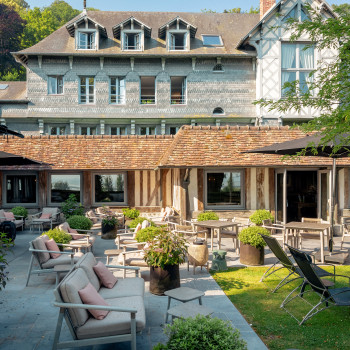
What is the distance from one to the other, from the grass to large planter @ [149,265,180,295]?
105 centimetres

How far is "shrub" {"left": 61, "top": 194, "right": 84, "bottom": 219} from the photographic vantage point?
14.0 m

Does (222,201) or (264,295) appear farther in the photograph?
(222,201)

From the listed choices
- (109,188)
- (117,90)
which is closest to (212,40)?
(117,90)

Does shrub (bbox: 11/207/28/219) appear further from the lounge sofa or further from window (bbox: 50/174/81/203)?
the lounge sofa

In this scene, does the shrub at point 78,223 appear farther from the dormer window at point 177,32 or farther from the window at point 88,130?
the dormer window at point 177,32

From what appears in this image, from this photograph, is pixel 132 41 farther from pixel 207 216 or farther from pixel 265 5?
pixel 207 216

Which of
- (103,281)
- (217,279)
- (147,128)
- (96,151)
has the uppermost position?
(147,128)

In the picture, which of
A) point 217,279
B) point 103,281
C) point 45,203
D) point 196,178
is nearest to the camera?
point 103,281

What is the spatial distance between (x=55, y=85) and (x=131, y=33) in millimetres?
5816

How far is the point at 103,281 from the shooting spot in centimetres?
524

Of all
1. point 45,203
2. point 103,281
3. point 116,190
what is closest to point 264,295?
point 103,281

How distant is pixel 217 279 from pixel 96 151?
386 inches

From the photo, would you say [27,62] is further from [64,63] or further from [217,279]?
[217,279]

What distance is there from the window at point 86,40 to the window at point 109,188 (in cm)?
1059
